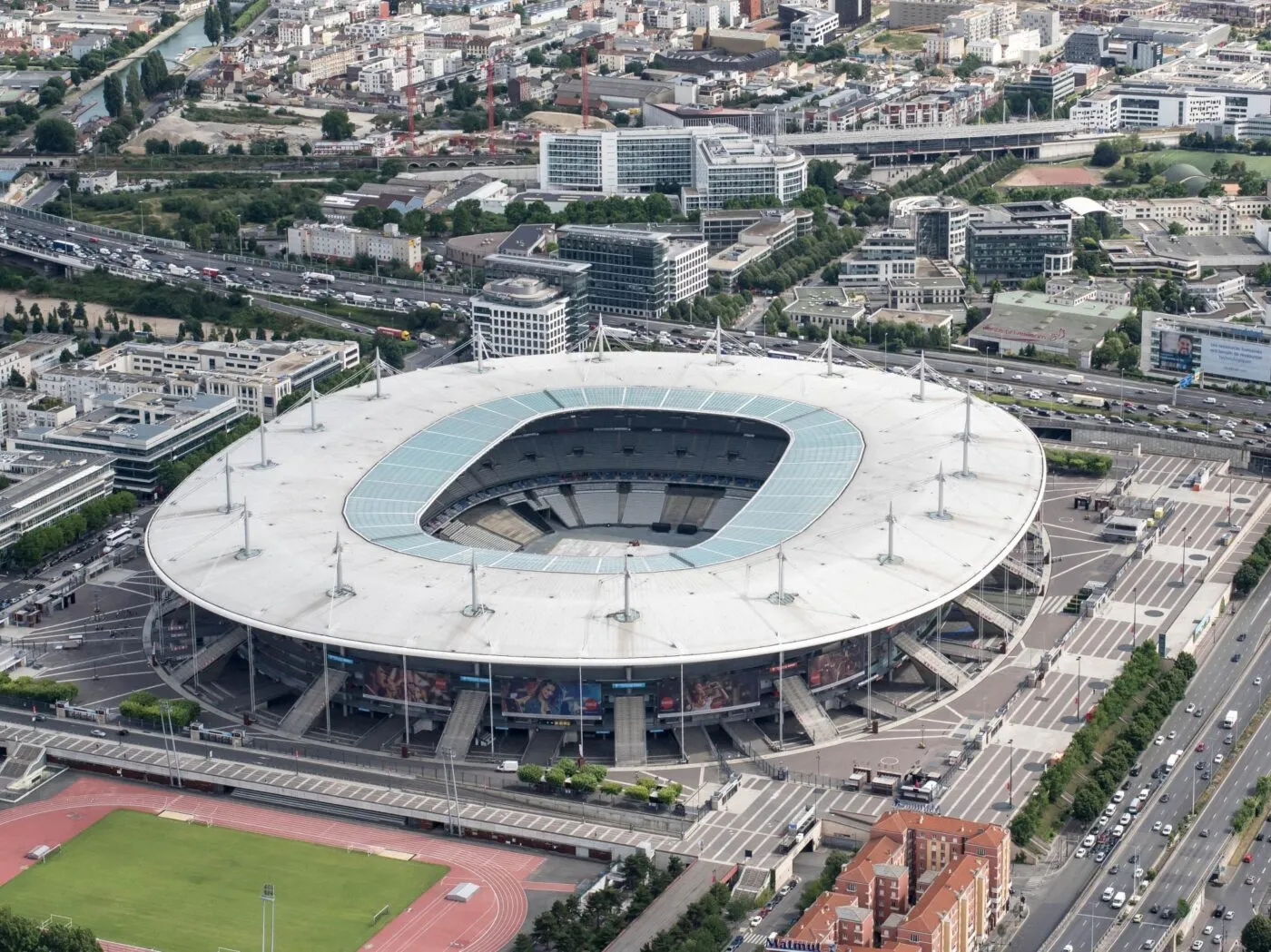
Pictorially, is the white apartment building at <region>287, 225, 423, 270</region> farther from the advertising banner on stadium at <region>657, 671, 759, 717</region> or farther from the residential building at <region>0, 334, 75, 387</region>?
the advertising banner on stadium at <region>657, 671, 759, 717</region>

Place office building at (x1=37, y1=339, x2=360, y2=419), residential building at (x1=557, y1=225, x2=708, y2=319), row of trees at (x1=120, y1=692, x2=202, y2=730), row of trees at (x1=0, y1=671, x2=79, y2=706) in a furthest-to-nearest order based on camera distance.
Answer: residential building at (x1=557, y1=225, x2=708, y2=319)
office building at (x1=37, y1=339, x2=360, y2=419)
row of trees at (x1=0, y1=671, x2=79, y2=706)
row of trees at (x1=120, y1=692, x2=202, y2=730)

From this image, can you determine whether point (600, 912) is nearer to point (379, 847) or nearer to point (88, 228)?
point (379, 847)

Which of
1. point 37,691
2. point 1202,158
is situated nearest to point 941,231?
point 1202,158

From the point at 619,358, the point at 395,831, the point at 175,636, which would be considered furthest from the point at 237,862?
the point at 619,358

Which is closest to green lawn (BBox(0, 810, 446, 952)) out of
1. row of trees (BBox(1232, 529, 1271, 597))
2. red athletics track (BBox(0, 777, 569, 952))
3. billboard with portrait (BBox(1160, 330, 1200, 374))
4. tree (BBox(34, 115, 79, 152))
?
red athletics track (BBox(0, 777, 569, 952))

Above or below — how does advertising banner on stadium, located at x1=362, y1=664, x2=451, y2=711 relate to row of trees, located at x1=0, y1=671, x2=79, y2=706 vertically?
above

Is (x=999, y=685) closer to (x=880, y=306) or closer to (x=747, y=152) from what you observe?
(x=880, y=306)
